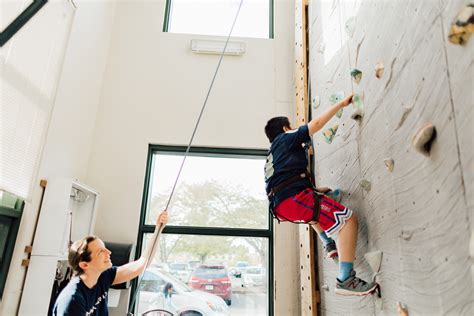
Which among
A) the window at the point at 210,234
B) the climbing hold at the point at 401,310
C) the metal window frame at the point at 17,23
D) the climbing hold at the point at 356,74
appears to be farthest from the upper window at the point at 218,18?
the climbing hold at the point at 401,310

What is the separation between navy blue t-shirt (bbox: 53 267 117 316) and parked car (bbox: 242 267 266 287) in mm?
1411

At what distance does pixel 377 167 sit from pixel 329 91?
2.74 feet

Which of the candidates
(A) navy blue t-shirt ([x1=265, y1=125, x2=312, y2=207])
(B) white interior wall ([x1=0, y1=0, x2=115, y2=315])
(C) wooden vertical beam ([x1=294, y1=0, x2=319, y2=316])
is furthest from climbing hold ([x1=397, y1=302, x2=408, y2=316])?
(B) white interior wall ([x1=0, y1=0, x2=115, y2=315])

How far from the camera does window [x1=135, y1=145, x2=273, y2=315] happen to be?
3.05 m

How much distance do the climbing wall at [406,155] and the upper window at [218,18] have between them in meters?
1.78

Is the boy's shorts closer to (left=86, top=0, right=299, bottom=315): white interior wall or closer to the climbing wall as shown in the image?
the climbing wall

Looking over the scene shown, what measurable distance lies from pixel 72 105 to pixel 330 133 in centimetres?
221

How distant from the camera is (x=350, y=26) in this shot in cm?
204

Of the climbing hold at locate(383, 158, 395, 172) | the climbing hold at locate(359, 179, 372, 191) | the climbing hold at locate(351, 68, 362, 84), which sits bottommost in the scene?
the climbing hold at locate(359, 179, 372, 191)

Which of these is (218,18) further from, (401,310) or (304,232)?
(401,310)

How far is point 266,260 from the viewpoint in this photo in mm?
3164

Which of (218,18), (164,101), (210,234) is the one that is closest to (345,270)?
(210,234)

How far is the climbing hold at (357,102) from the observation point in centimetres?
185

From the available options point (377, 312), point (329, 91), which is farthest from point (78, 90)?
point (377, 312)
